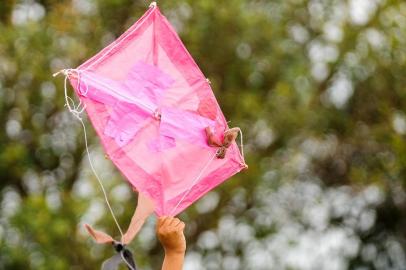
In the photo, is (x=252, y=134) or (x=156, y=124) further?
(x=252, y=134)

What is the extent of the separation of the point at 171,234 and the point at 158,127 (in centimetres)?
32

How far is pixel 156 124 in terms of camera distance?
8.19ft

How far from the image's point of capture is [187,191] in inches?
97.7

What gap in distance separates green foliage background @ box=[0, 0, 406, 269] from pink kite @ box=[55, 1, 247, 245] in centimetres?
477

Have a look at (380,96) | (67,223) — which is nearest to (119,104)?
(67,223)

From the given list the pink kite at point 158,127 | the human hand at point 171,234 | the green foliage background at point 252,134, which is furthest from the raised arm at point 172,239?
the green foliage background at point 252,134

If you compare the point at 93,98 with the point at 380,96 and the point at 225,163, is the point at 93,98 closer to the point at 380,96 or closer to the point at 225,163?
the point at 225,163

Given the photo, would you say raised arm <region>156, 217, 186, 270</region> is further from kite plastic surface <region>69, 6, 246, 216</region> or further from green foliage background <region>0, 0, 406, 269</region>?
green foliage background <region>0, 0, 406, 269</region>

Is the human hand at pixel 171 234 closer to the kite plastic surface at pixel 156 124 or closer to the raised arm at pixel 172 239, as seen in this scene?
the raised arm at pixel 172 239

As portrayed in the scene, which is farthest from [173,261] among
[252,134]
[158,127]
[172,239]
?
[252,134]

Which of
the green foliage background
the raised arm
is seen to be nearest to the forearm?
the raised arm

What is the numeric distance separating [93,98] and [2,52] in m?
5.37

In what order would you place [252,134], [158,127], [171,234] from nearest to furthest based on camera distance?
[171,234], [158,127], [252,134]

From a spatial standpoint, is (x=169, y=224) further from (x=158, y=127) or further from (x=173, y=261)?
(x=158, y=127)
